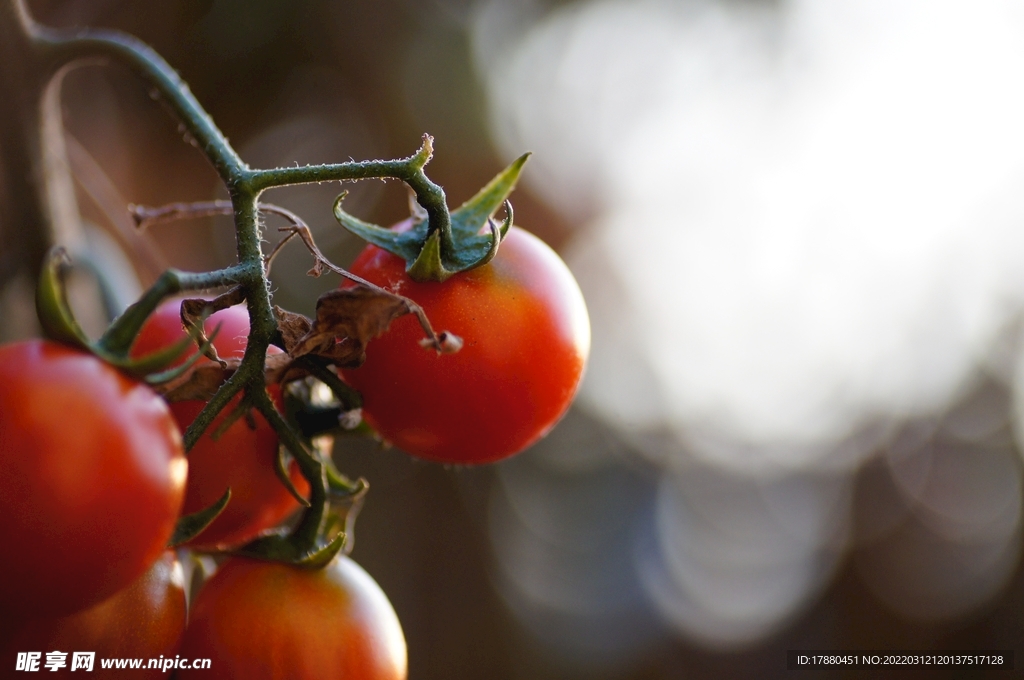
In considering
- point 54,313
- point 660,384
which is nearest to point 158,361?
point 54,313

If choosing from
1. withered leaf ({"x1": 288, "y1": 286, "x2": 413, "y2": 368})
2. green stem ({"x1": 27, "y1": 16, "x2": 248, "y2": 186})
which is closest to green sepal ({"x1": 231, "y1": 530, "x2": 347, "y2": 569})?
withered leaf ({"x1": 288, "y1": 286, "x2": 413, "y2": 368})

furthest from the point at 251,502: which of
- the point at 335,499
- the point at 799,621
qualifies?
the point at 799,621

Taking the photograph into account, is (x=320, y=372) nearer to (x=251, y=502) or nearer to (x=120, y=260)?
(x=251, y=502)

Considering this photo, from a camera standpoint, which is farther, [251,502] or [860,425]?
[860,425]

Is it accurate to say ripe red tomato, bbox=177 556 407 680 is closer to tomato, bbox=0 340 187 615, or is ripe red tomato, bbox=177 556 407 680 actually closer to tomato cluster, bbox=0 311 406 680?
tomato cluster, bbox=0 311 406 680

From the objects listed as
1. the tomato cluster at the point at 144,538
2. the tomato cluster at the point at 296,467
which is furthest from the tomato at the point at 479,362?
the tomato cluster at the point at 144,538

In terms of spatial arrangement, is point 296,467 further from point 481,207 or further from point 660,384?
point 660,384
